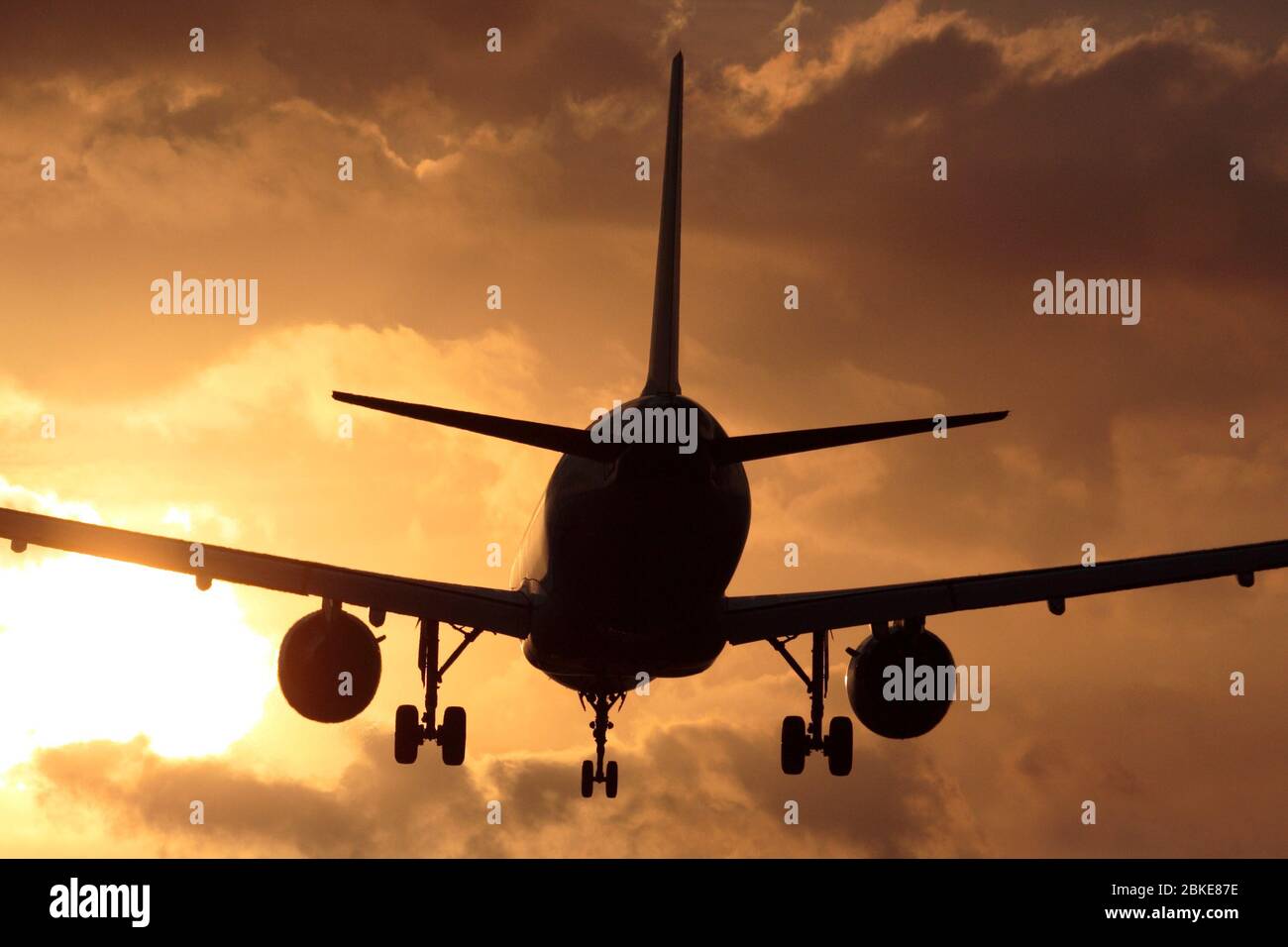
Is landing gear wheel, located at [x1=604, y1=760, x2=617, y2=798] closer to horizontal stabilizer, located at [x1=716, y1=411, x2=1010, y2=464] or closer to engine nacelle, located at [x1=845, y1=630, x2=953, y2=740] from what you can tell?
engine nacelle, located at [x1=845, y1=630, x2=953, y2=740]

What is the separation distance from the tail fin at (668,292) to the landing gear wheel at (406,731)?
9138 mm

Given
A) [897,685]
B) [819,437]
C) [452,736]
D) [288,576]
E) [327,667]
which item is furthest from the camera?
[452,736]

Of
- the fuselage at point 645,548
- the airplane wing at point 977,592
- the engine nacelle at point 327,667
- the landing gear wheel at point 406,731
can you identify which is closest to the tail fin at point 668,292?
the fuselage at point 645,548

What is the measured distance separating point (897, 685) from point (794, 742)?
9.38 feet

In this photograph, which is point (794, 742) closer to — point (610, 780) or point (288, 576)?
point (610, 780)

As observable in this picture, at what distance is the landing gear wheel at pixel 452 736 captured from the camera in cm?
3494

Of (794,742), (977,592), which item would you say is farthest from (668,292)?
(794,742)

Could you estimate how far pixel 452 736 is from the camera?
115ft

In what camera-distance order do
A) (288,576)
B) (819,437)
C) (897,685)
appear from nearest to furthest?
(819,437), (288,576), (897,685)

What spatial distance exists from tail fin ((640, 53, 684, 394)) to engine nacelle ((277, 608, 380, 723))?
7.27 metres

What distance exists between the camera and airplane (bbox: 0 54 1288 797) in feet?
84.3

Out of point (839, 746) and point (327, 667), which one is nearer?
point (327, 667)

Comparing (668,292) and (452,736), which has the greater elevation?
(668,292)
